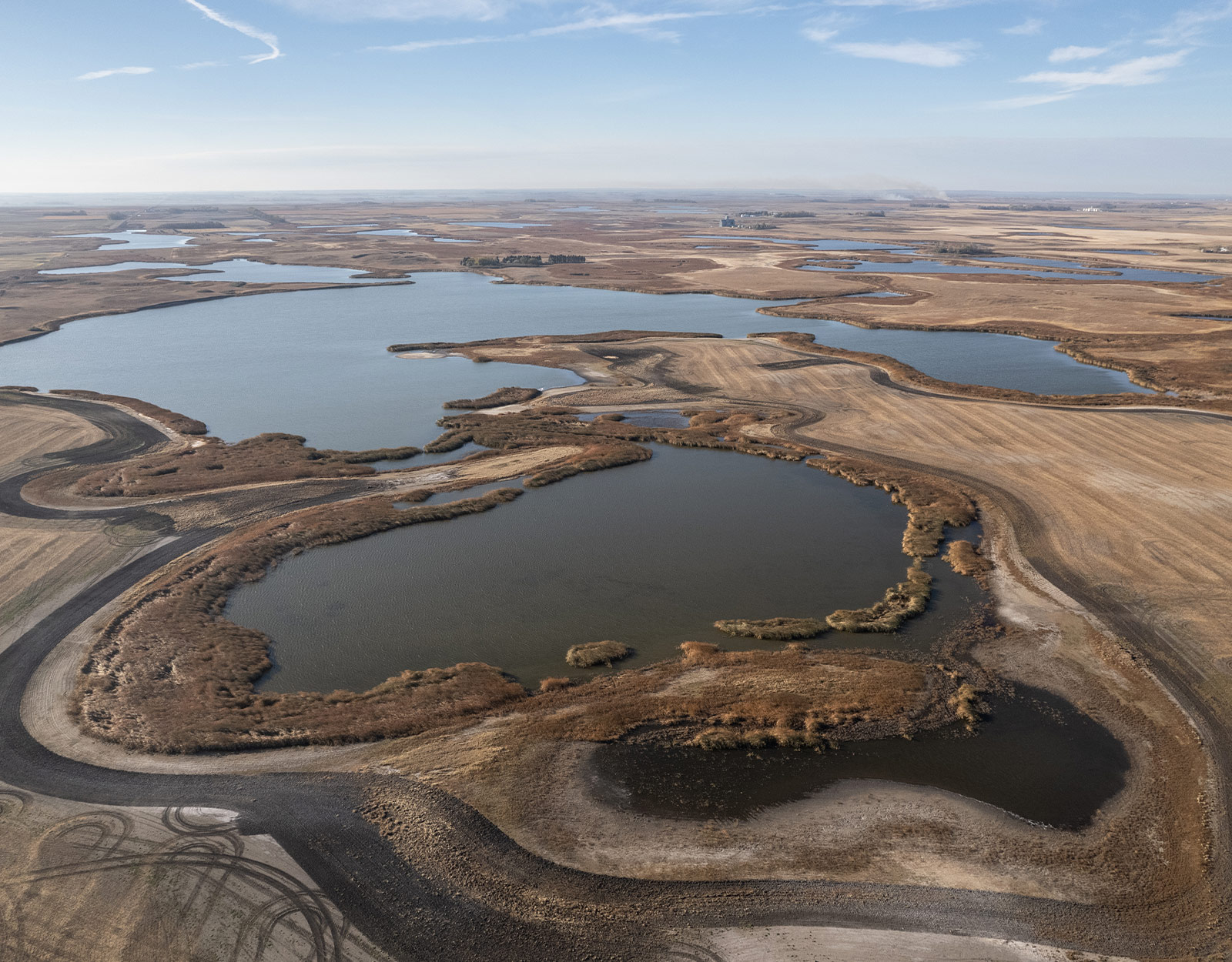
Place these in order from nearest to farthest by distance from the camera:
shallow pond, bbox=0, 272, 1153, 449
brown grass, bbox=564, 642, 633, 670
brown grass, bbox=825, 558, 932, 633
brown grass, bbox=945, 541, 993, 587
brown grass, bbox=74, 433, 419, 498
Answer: brown grass, bbox=564, 642, 633, 670 < brown grass, bbox=825, 558, 932, 633 < brown grass, bbox=945, 541, 993, 587 < brown grass, bbox=74, 433, 419, 498 < shallow pond, bbox=0, 272, 1153, 449

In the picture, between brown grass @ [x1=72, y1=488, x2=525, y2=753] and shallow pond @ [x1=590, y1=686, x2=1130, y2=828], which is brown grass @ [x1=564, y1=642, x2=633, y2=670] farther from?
shallow pond @ [x1=590, y1=686, x2=1130, y2=828]

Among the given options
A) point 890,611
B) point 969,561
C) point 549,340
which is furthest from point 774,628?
point 549,340

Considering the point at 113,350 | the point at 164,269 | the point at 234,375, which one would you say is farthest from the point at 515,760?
the point at 164,269

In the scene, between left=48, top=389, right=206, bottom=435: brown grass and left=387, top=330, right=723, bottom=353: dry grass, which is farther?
left=387, top=330, right=723, bottom=353: dry grass

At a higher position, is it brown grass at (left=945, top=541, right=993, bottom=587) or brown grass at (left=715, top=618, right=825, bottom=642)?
brown grass at (left=945, top=541, right=993, bottom=587)

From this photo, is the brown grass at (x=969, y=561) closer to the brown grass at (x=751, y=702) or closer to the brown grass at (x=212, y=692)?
the brown grass at (x=751, y=702)

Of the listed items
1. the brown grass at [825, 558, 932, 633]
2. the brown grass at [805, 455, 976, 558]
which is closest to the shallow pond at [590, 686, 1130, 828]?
the brown grass at [825, 558, 932, 633]

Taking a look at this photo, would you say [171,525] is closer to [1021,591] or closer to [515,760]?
[515,760]
